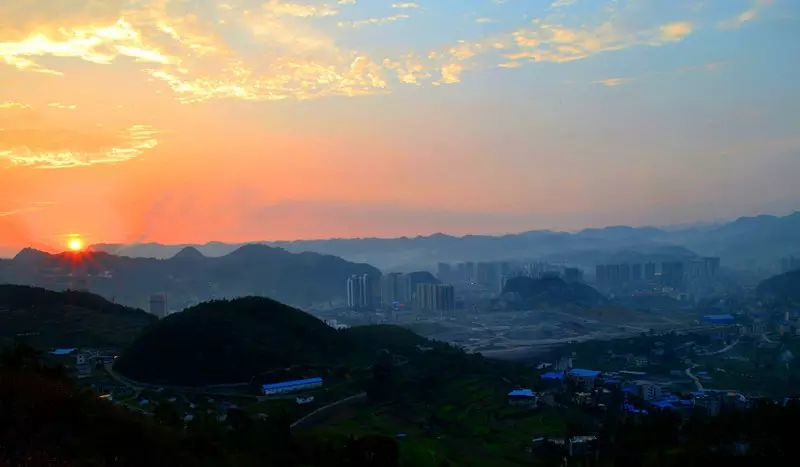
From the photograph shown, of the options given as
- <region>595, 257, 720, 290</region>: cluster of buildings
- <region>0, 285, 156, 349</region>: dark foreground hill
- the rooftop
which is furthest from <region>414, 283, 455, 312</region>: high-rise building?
the rooftop

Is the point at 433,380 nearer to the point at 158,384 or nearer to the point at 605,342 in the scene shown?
the point at 158,384

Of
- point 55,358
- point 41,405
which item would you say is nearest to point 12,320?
point 55,358

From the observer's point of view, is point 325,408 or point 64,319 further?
point 64,319

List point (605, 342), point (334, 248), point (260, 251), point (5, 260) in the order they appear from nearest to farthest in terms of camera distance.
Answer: point (605, 342)
point (5, 260)
point (260, 251)
point (334, 248)

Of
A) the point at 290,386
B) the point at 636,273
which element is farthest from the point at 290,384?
the point at 636,273

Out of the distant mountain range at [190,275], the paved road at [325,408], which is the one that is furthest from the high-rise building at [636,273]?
the paved road at [325,408]

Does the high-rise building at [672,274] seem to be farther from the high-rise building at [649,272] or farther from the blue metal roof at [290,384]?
the blue metal roof at [290,384]

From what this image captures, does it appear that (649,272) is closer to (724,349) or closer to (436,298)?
(436,298)
